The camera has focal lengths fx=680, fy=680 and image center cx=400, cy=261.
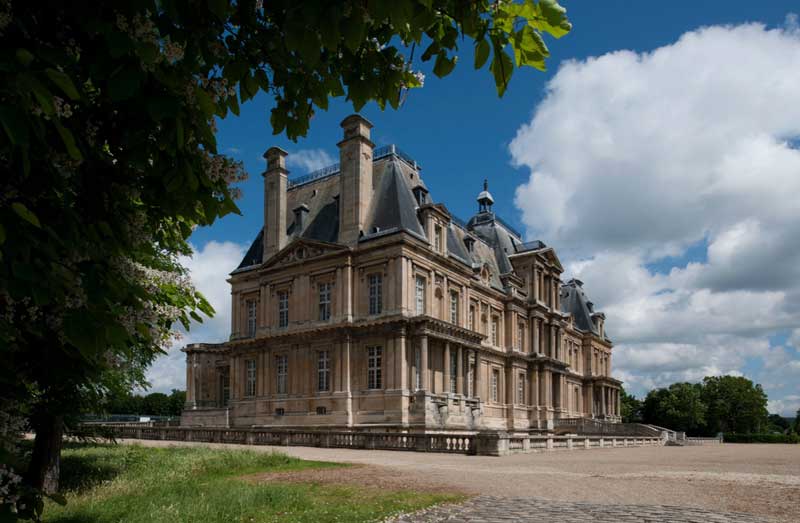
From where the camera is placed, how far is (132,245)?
4.66 meters

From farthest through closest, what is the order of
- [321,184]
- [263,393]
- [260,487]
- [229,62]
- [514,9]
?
[321,184] < [263,393] < [260,487] < [229,62] < [514,9]

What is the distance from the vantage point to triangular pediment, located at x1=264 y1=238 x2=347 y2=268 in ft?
128

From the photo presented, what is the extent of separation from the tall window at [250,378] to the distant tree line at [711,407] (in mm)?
56237

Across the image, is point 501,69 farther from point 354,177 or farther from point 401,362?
point 354,177

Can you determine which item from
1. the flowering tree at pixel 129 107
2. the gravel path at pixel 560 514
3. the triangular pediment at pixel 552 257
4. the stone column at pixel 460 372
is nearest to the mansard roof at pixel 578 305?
the triangular pediment at pixel 552 257

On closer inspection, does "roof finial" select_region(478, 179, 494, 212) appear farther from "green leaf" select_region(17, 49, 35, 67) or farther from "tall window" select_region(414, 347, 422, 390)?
"green leaf" select_region(17, 49, 35, 67)

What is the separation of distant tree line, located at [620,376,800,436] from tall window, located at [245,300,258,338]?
5646 cm

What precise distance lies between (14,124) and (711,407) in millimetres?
94073

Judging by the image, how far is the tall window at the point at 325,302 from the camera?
3944 cm

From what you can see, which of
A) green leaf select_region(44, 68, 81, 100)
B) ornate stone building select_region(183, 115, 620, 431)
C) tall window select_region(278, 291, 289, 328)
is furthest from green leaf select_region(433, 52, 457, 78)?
tall window select_region(278, 291, 289, 328)

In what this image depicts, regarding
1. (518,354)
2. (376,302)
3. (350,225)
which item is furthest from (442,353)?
(518,354)

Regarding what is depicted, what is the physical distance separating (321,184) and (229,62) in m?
40.3

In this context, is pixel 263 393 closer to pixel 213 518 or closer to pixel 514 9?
pixel 213 518

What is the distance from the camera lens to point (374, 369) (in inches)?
1471
